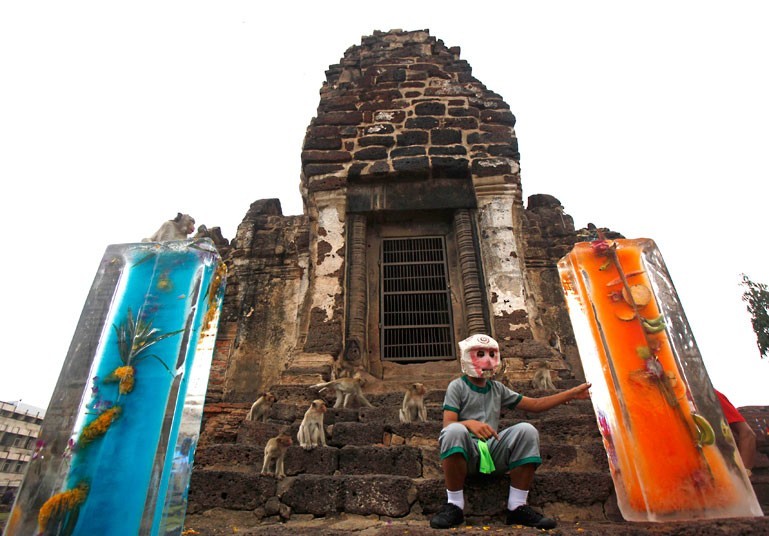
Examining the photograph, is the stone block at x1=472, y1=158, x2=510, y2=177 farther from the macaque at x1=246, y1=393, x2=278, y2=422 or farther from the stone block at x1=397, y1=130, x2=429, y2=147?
the macaque at x1=246, y1=393, x2=278, y2=422

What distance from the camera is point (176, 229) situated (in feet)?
13.1

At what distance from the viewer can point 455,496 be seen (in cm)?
256

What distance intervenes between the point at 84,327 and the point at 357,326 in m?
3.59

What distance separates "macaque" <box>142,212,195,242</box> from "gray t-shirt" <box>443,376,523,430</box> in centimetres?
266

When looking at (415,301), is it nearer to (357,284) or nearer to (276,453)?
(357,284)

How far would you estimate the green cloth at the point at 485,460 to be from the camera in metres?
2.61

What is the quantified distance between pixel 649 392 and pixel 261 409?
11.2 feet

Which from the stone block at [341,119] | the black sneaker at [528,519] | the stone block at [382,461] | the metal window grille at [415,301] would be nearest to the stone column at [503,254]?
the metal window grille at [415,301]

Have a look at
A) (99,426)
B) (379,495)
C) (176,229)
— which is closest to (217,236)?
(176,229)

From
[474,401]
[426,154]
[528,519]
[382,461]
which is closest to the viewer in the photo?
[528,519]

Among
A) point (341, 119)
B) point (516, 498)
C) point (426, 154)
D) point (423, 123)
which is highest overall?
point (341, 119)

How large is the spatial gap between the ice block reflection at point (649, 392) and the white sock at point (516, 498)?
54 centimetres

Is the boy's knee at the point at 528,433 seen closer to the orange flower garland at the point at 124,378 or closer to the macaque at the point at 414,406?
the macaque at the point at 414,406

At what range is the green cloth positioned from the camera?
2609 millimetres
